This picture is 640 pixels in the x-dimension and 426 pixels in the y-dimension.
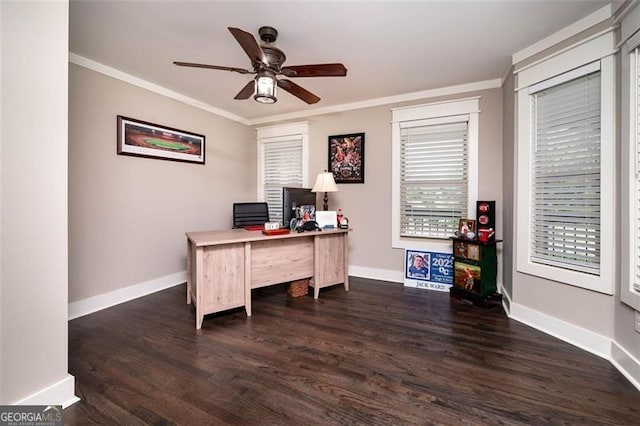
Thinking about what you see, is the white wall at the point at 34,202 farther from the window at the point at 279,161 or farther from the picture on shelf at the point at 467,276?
the picture on shelf at the point at 467,276

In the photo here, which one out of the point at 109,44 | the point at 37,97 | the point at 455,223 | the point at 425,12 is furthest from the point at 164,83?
the point at 455,223

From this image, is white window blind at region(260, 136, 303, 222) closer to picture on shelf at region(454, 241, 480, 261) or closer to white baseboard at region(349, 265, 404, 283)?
white baseboard at region(349, 265, 404, 283)

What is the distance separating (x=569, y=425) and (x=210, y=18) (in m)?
3.43

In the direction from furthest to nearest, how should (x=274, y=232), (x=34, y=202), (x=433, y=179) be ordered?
1. (x=433, y=179)
2. (x=274, y=232)
3. (x=34, y=202)

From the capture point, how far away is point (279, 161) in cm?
464

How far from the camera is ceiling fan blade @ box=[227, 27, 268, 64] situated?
1609 millimetres

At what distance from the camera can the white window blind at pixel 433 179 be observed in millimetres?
3439

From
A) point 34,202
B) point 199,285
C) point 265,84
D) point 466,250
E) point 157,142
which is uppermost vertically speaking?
point 265,84

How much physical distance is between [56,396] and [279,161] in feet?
12.4

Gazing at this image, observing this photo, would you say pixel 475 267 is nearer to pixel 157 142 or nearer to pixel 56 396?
pixel 56 396

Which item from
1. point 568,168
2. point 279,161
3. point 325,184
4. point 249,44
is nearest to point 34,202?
point 249,44

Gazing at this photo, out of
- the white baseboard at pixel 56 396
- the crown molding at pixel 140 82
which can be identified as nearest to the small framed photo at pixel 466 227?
the white baseboard at pixel 56 396

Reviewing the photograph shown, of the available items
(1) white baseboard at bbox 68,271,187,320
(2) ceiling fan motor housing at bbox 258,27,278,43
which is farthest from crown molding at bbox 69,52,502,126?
(1) white baseboard at bbox 68,271,187,320

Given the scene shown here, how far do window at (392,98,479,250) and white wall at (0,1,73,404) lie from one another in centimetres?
337
